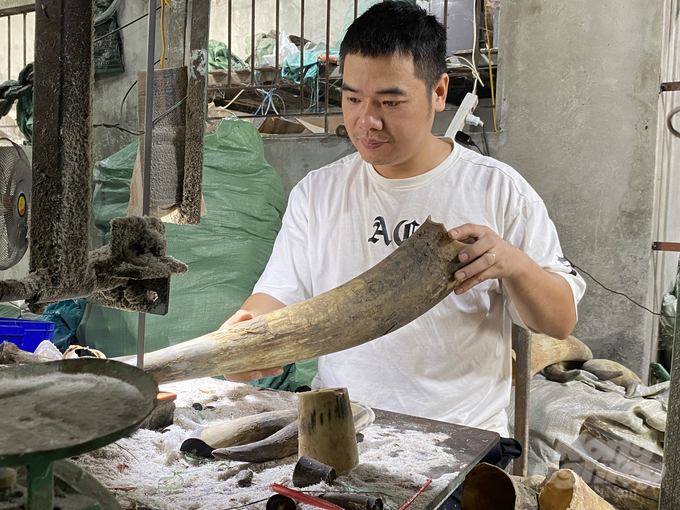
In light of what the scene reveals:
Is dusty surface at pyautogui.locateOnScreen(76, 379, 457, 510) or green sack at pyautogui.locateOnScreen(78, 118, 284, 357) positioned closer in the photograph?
dusty surface at pyautogui.locateOnScreen(76, 379, 457, 510)

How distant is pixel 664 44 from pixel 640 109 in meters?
0.36

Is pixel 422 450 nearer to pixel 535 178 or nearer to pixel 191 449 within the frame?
pixel 191 449

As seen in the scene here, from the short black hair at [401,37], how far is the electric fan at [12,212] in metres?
1.00

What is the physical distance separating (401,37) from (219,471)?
1.18m

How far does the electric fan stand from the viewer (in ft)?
5.50

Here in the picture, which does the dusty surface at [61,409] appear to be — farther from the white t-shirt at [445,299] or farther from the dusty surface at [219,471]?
the white t-shirt at [445,299]

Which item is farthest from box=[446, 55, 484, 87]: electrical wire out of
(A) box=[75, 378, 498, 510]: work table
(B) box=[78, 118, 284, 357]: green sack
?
(A) box=[75, 378, 498, 510]: work table

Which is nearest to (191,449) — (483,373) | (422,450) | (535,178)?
(422,450)

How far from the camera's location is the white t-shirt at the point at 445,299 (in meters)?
1.74

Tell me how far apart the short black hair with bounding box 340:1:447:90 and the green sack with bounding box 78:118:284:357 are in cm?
157

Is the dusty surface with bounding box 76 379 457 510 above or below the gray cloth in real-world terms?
Answer: above

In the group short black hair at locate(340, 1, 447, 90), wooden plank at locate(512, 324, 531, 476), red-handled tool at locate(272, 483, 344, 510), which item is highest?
short black hair at locate(340, 1, 447, 90)

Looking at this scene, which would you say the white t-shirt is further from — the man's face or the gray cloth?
the gray cloth

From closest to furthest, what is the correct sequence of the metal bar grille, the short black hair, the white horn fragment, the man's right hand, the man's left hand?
the white horn fragment, the man's left hand, the man's right hand, the short black hair, the metal bar grille
